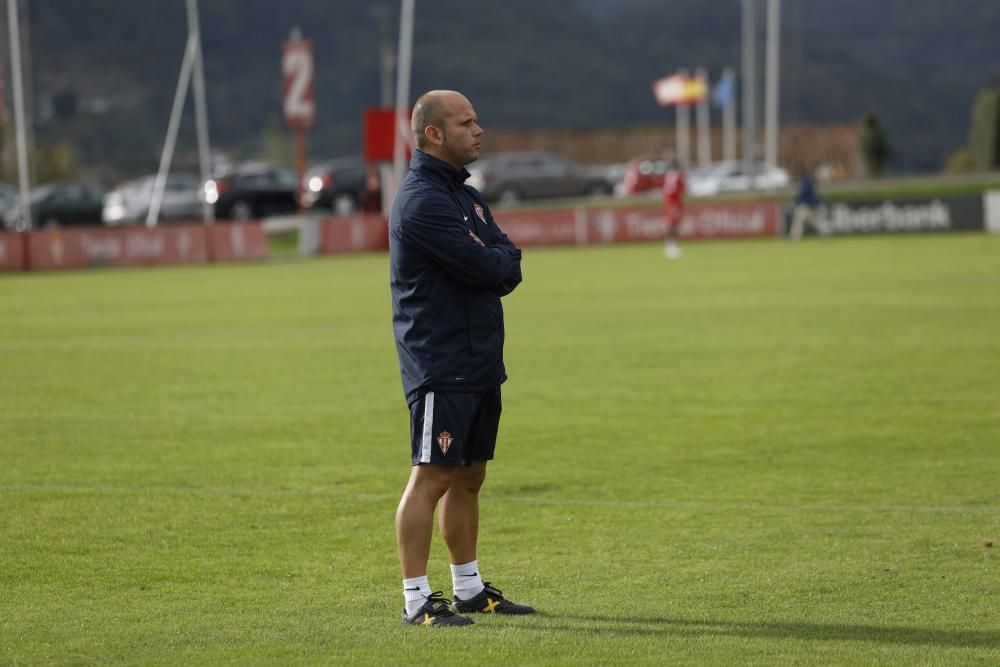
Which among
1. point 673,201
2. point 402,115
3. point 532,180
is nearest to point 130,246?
point 402,115

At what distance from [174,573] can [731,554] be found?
272 centimetres

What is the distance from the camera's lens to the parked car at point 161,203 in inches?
2325

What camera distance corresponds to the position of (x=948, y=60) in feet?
557

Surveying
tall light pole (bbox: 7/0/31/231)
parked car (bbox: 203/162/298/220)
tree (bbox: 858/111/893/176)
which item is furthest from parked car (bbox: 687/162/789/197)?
tall light pole (bbox: 7/0/31/231)

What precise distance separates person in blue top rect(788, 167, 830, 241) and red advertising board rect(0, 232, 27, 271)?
20959 millimetres

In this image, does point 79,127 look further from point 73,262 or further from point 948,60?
point 948,60

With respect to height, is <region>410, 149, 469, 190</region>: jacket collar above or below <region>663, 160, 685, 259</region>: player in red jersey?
above

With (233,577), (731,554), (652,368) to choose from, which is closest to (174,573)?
(233,577)

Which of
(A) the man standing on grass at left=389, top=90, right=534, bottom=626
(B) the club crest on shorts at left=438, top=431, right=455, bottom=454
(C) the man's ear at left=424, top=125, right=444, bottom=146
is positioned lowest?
(B) the club crest on shorts at left=438, top=431, right=455, bottom=454

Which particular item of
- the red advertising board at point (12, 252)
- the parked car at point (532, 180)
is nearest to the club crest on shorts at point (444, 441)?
the red advertising board at point (12, 252)

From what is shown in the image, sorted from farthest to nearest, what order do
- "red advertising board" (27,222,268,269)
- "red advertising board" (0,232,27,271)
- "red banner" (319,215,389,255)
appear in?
"red banner" (319,215,389,255) → "red advertising board" (27,222,268,269) → "red advertising board" (0,232,27,271)

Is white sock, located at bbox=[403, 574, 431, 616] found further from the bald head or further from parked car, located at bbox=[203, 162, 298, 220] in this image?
parked car, located at bbox=[203, 162, 298, 220]

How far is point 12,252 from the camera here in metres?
40.4

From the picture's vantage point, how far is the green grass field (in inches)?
251
